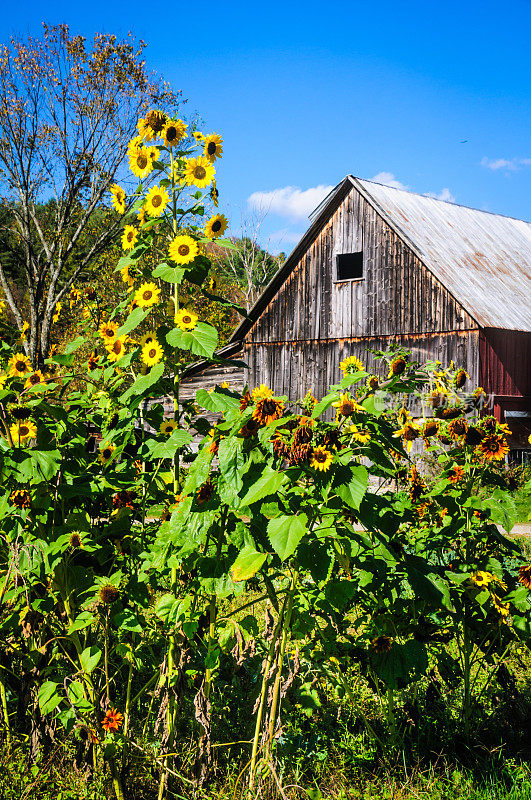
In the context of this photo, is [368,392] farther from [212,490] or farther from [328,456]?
[212,490]

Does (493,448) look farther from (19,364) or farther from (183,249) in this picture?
(19,364)

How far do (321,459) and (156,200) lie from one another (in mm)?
1294

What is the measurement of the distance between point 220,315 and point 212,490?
1986 centimetres

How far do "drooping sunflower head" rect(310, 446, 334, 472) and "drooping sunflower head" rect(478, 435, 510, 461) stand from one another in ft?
3.48

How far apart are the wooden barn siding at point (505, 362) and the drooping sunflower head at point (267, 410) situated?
11.1 meters

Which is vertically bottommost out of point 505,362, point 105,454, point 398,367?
point 105,454

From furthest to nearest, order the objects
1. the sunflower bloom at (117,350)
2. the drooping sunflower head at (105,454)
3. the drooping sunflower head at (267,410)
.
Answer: the sunflower bloom at (117,350) → the drooping sunflower head at (105,454) → the drooping sunflower head at (267,410)

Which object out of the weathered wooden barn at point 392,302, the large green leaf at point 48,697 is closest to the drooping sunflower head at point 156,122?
the large green leaf at point 48,697

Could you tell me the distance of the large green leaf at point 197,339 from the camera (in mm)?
2307

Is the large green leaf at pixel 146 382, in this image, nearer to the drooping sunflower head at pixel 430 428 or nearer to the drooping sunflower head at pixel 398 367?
the drooping sunflower head at pixel 398 367

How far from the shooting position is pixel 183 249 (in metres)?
2.57

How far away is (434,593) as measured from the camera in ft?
7.60

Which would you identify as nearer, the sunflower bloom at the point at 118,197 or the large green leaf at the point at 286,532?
the large green leaf at the point at 286,532

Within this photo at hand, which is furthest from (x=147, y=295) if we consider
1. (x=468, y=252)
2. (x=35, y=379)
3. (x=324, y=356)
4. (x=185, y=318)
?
(x=468, y=252)
